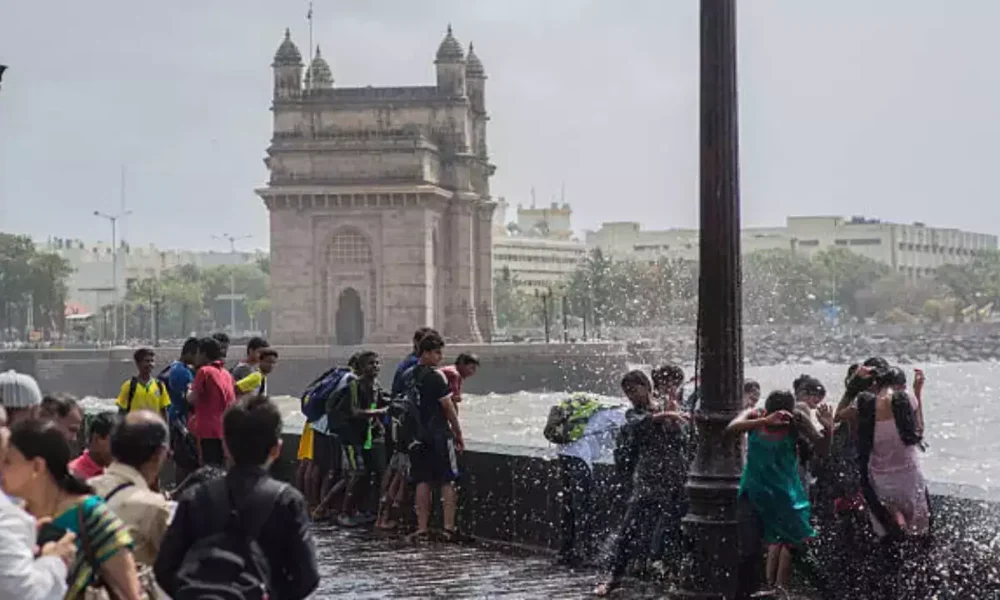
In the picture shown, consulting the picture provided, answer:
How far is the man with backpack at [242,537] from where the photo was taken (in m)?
5.33

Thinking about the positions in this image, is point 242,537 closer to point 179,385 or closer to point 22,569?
point 22,569

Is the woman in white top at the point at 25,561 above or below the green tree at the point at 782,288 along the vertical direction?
below

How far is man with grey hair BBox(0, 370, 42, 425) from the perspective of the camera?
265 inches

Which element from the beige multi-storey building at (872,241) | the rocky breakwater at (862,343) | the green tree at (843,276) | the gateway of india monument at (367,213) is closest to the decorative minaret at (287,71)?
the gateway of india monument at (367,213)

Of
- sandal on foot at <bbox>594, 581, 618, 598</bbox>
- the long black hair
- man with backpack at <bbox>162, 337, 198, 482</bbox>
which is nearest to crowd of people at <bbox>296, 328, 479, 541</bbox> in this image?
man with backpack at <bbox>162, 337, 198, 482</bbox>

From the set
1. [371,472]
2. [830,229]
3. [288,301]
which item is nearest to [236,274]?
[830,229]

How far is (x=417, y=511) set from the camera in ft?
42.0

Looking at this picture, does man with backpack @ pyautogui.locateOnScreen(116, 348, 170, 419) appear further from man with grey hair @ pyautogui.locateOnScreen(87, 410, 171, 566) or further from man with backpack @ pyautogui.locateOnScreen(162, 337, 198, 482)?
man with grey hair @ pyautogui.locateOnScreen(87, 410, 171, 566)

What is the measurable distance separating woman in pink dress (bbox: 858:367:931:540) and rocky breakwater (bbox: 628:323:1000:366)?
9711cm

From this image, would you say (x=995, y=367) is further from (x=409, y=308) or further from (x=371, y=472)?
(x=371, y=472)

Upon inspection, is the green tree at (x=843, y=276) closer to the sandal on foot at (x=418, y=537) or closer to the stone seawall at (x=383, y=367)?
the stone seawall at (x=383, y=367)

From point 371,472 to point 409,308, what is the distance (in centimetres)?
7598

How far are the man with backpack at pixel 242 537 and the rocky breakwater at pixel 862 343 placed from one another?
101 m

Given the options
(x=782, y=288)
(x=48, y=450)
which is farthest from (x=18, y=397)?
(x=782, y=288)
